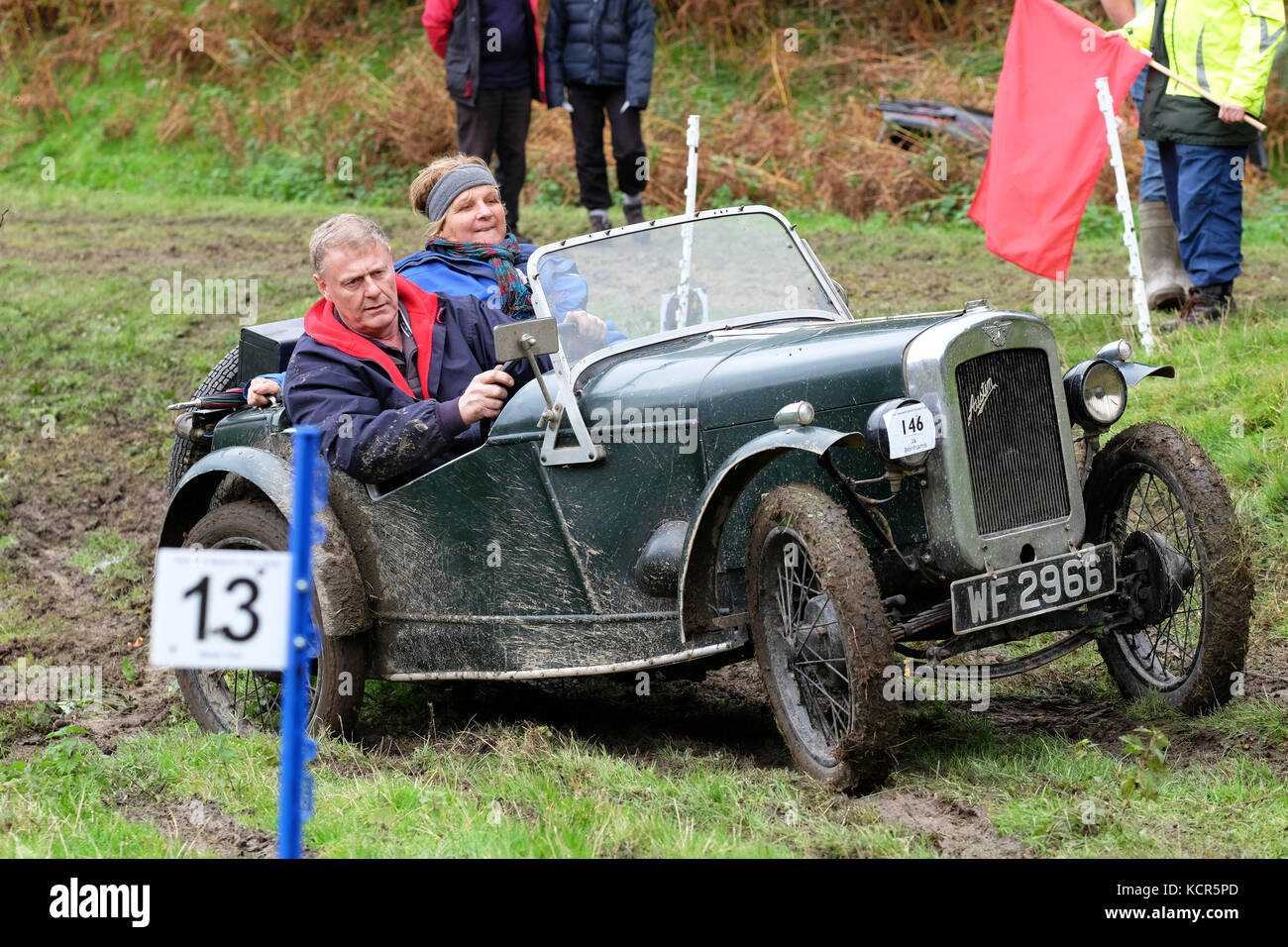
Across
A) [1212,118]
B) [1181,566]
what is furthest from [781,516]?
[1212,118]

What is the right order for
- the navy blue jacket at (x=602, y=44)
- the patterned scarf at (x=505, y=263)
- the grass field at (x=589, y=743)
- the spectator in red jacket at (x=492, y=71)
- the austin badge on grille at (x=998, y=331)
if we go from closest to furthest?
1. the grass field at (x=589, y=743)
2. the austin badge on grille at (x=998, y=331)
3. the patterned scarf at (x=505, y=263)
4. the spectator in red jacket at (x=492, y=71)
5. the navy blue jacket at (x=602, y=44)

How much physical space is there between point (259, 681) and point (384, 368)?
1.34 m

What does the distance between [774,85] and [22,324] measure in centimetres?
942

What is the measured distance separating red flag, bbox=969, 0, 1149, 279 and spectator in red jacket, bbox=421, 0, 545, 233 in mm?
3712

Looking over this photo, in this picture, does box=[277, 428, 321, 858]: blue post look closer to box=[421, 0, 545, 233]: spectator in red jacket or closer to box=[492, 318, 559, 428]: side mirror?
box=[492, 318, 559, 428]: side mirror

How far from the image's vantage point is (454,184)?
5.93m

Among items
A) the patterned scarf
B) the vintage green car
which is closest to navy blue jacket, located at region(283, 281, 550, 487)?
the vintage green car

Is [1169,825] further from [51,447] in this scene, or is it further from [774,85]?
[774,85]

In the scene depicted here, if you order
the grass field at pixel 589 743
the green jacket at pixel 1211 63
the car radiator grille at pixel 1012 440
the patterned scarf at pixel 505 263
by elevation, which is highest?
the green jacket at pixel 1211 63

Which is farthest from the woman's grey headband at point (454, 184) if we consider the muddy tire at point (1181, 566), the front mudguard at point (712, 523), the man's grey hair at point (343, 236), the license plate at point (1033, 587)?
the license plate at point (1033, 587)

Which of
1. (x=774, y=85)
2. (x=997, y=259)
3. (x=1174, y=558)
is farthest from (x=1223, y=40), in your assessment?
(x=774, y=85)

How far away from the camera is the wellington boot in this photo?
353 inches

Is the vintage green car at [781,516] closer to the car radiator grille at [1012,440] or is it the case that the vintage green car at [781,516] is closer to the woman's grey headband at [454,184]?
the car radiator grille at [1012,440]

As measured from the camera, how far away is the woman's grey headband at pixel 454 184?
19.4 ft
